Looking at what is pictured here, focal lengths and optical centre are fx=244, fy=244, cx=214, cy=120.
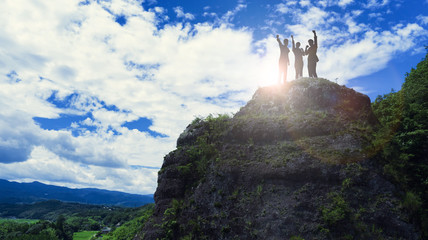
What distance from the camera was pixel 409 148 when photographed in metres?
14.9

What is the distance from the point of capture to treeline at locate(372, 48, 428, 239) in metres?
12.7

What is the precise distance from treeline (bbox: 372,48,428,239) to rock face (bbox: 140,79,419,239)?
720 millimetres

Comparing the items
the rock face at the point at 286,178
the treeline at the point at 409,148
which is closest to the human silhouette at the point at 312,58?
the rock face at the point at 286,178

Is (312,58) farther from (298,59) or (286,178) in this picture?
(286,178)

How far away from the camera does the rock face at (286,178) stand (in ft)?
41.4

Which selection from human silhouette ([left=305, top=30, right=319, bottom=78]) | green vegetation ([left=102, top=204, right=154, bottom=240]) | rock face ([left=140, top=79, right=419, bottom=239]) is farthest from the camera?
human silhouette ([left=305, top=30, right=319, bottom=78])

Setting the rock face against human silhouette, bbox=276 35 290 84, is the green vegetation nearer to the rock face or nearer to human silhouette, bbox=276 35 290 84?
the rock face

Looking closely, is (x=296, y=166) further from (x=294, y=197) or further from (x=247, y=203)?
(x=247, y=203)

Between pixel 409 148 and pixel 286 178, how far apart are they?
774 cm

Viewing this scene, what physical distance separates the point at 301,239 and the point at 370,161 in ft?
21.2

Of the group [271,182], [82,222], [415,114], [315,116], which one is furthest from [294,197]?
[82,222]

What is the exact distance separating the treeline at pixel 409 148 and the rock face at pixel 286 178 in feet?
2.36

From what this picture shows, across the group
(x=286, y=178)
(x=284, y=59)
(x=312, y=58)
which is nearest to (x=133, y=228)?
(x=286, y=178)

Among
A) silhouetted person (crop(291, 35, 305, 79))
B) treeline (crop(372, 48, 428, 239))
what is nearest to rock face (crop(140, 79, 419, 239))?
treeline (crop(372, 48, 428, 239))
